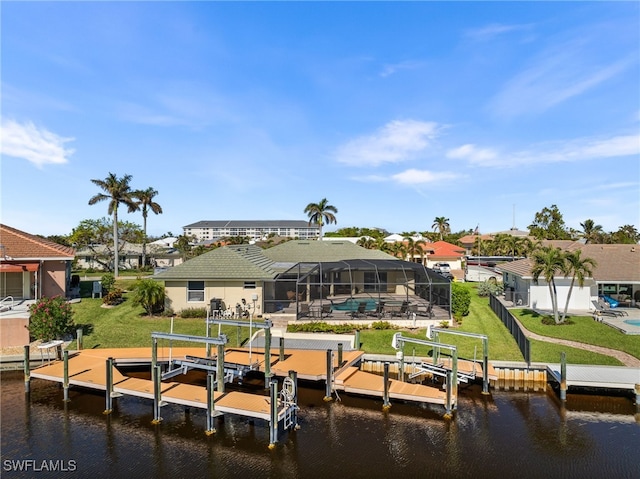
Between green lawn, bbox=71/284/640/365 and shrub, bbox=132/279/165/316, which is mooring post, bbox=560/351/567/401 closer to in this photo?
green lawn, bbox=71/284/640/365

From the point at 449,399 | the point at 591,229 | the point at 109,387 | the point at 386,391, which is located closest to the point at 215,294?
the point at 109,387

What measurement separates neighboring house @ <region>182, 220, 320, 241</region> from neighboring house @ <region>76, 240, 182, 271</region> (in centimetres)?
9200

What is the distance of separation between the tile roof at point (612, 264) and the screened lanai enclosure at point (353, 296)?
7865 millimetres

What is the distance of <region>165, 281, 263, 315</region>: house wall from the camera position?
83.5 feet

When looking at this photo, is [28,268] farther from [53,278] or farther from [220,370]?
[220,370]

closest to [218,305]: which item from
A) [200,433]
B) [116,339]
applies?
[116,339]

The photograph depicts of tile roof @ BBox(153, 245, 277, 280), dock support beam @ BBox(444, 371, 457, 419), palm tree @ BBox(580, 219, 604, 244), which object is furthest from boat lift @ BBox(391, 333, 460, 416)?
palm tree @ BBox(580, 219, 604, 244)

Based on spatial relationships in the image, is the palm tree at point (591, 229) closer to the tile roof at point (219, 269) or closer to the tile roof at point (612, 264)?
the tile roof at point (612, 264)

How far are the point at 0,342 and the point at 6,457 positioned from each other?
415 inches

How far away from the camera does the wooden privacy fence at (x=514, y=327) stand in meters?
17.4

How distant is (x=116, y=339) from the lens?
21031mm

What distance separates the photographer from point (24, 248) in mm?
26562

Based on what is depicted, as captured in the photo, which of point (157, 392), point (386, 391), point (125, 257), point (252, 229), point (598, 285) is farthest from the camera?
point (252, 229)

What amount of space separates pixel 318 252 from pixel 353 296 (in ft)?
38.4
